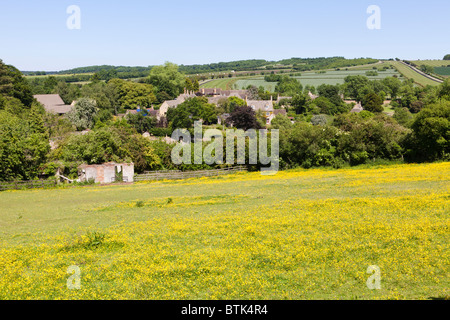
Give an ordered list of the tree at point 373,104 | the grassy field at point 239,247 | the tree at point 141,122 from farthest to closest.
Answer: the tree at point 373,104
the tree at point 141,122
the grassy field at point 239,247

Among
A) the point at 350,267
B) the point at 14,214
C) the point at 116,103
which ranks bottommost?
the point at 14,214

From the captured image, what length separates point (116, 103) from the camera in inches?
5684

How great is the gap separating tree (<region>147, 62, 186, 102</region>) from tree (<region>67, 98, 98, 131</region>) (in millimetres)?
86553

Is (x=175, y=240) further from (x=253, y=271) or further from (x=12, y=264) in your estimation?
(x=12, y=264)

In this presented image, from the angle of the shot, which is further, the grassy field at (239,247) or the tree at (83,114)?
the tree at (83,114)

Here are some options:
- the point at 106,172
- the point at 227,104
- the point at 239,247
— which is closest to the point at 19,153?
the point at 106,172

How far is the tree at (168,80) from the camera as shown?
615 ft

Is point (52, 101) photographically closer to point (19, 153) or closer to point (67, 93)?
point (67, 93)

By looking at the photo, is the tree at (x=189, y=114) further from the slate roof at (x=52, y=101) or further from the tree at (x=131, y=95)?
the slate roof at (x=52, y=101)

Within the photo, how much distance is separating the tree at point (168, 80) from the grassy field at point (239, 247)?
163 meters

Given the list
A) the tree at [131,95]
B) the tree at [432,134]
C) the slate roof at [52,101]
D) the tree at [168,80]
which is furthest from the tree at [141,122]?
the tree at [432,134]

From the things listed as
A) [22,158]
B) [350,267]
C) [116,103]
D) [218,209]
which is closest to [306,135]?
[218,209]

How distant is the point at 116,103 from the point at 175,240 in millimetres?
134529

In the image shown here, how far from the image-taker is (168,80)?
191625mm
